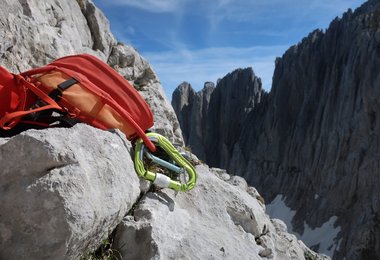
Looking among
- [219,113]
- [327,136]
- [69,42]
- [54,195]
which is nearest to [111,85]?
[54,195]

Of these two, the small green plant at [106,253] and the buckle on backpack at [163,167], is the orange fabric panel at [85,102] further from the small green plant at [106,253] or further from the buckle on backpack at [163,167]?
the small green plant at [106,253]

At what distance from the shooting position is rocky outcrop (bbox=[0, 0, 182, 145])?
7.24m

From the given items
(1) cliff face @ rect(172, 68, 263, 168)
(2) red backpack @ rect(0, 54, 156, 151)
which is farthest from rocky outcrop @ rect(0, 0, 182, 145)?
(1) cliff face @ rect(172, 68, 263, 168)

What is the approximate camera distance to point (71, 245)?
3.62 m

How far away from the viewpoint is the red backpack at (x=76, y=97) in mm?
4832

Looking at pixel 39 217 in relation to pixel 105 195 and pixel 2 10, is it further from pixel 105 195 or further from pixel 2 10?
pixel 2 10

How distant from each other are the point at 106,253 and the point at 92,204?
90 centimetres

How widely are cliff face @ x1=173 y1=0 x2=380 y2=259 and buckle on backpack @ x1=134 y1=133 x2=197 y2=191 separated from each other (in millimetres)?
46782

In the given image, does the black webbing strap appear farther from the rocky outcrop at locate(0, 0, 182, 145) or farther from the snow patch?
the snow patch

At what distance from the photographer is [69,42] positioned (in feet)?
28.9

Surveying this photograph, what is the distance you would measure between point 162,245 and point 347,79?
213ft

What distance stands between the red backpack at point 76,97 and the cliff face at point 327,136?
156 ft

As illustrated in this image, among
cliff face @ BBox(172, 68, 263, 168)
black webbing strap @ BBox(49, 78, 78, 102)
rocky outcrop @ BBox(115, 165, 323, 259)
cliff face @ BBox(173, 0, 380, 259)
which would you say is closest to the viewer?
rocky outcrop @ BBox(115, 165, 323, 259)

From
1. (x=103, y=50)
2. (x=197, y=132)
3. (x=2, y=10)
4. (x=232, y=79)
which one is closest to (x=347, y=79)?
(x=232, y=79)
